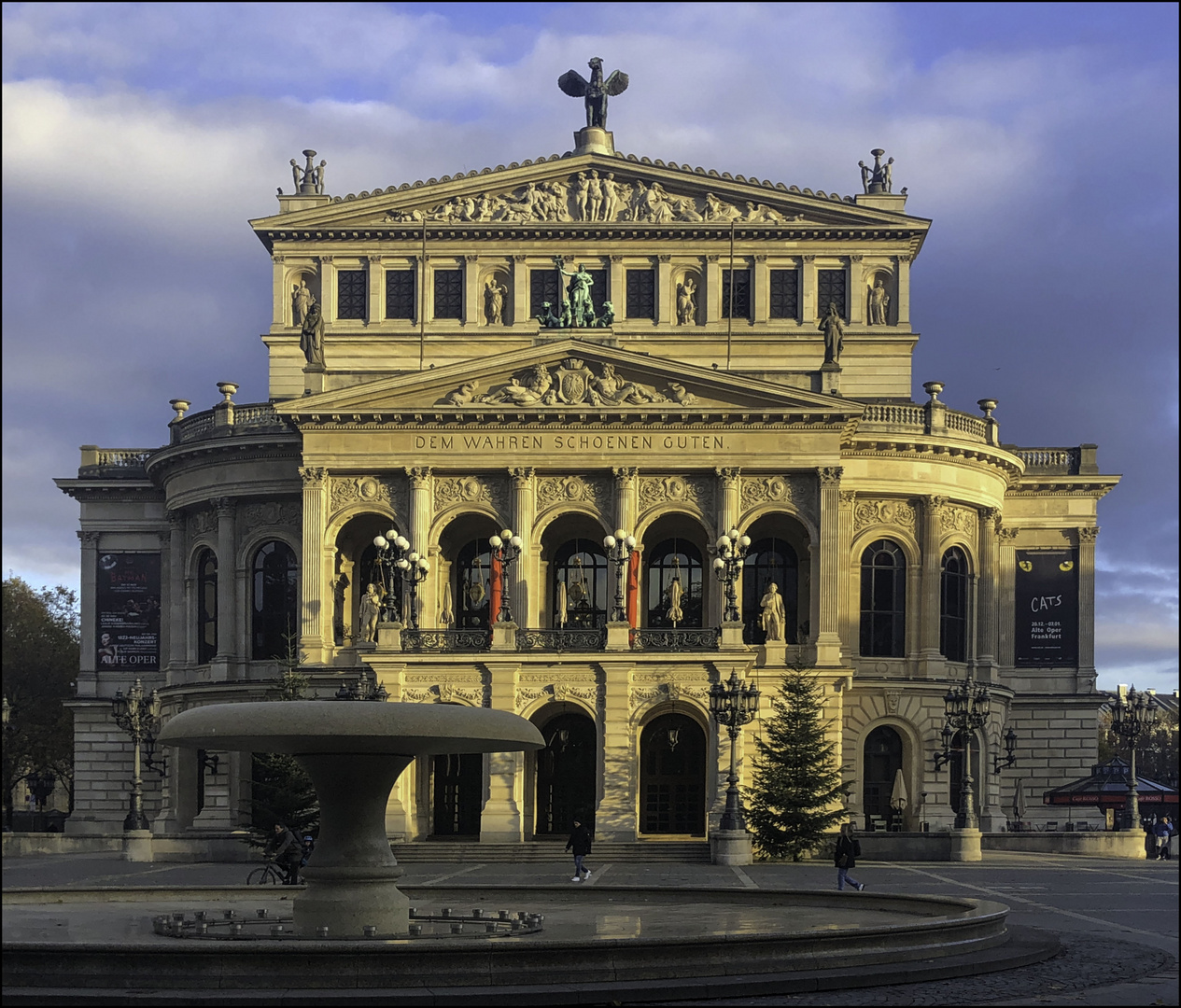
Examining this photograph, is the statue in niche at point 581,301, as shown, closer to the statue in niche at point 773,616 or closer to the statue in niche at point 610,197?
the statue in niche at point 610,197

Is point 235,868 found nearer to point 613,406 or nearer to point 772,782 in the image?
point 772,782

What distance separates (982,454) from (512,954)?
4792 centimetres

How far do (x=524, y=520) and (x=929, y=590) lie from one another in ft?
48.3

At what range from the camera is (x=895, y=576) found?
207 ft

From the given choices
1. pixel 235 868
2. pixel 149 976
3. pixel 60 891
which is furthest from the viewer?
pixel 235 868

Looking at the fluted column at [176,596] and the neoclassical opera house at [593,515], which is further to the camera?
the fluted column at [176,596]

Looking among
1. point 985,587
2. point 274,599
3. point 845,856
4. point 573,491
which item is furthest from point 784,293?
point 845,856

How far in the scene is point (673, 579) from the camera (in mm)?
60531

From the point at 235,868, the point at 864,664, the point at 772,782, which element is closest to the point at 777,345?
the point at 864,664

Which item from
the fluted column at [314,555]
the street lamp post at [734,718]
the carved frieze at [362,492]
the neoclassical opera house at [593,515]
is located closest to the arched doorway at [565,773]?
the neoclassical opera house at [593,515]

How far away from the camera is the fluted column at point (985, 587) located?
65375 mm

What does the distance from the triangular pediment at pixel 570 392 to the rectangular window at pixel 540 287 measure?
9231 mm

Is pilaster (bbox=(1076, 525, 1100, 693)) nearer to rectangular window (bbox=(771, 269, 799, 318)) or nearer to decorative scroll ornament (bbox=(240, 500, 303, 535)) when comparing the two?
rectangular window (bbox=(771, 269, 799, 318))

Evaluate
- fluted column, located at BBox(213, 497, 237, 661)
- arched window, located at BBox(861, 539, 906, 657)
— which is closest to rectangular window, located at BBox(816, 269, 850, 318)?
arched window, located at BBox(861, 539, 906, 657)
